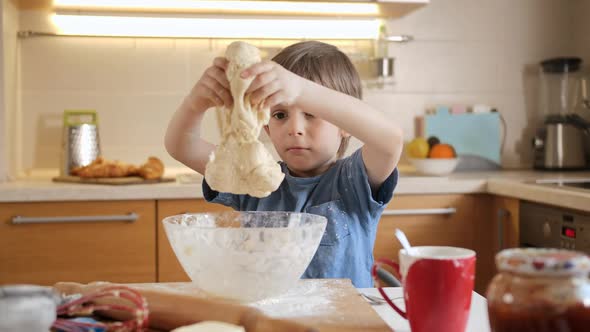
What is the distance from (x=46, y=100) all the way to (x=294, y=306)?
1980 mm

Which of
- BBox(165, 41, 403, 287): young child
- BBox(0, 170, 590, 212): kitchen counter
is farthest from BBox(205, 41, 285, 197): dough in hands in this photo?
BBox(0, 170, 590, 212): kitchen counter

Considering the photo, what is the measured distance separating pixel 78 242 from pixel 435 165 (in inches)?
48.7

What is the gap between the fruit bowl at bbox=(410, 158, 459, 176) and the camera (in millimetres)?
2459

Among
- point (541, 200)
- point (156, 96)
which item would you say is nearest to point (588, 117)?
point (541, 200)

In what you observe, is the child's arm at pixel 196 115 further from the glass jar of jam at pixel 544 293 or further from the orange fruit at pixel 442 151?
the orange fruit at pixel 442 151

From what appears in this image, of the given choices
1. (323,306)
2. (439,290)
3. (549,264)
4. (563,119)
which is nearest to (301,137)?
(323,306)

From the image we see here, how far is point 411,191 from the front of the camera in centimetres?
218

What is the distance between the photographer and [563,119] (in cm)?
265

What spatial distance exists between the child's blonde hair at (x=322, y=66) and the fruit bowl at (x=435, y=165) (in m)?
1.07

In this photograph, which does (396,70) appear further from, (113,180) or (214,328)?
(214,328)

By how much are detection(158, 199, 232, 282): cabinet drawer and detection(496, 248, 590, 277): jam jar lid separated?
1571mm

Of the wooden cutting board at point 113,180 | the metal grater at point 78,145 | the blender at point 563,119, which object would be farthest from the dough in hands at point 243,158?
the blender at point 563,119

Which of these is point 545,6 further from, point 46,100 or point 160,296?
point 160,296

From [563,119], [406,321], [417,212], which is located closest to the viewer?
[406,321]
